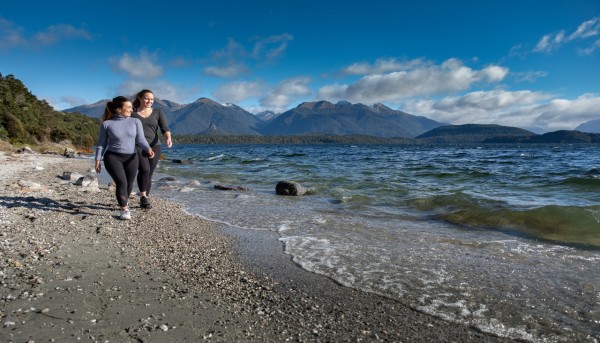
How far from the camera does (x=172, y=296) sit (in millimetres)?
4039

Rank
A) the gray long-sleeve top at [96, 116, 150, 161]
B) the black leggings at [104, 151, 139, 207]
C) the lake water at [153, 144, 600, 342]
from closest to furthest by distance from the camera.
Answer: the lake water at [153, 144, 600, 342], the gray long-sleeve top at [96, 116, 150, 161], the black leggings at [104, 151, 139, 207]

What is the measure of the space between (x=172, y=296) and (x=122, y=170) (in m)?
4.69

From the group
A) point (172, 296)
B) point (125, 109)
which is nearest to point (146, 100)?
point (125, 109)

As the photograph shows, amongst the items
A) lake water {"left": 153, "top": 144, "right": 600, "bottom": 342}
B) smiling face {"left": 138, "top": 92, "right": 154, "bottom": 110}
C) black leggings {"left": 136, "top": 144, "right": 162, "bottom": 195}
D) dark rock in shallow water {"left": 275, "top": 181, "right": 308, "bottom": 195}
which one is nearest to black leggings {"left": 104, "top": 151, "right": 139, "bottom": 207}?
black leggings {"left": 136, "top": 144, "right": 162, "bottom": 195}

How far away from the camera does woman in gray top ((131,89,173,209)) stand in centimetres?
860

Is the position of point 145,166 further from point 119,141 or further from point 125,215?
point 125,215

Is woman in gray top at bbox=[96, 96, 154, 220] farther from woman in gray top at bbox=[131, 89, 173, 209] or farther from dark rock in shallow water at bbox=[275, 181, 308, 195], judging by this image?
dark rock in shallow water at bbox=[275, 181, 308, 195]

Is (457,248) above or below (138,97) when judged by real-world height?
below

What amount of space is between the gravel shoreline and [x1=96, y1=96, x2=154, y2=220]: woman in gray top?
1.22 m

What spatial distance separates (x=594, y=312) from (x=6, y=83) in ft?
213

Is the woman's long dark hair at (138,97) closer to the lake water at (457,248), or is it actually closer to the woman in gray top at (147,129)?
the woman in gray top at (147,129)

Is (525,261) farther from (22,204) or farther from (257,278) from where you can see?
(22,204)

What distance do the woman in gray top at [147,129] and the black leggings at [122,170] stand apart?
52 centimetres

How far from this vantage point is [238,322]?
3547 mm
